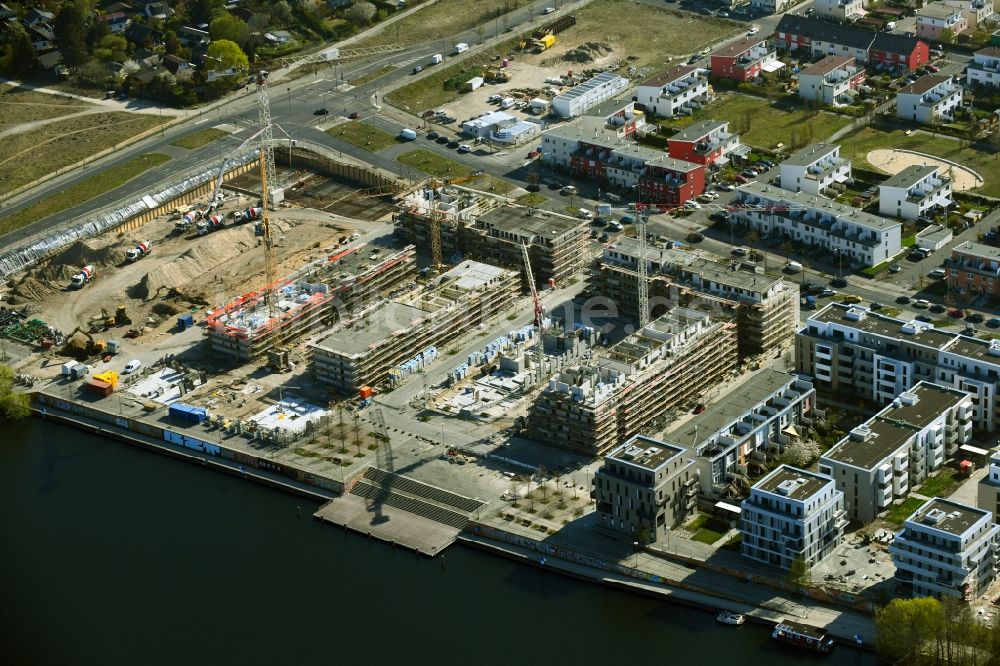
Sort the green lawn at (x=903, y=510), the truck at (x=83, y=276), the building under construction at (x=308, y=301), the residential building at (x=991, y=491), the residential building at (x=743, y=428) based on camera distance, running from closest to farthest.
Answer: the residential building at (x=991, y=491), the green lawn at (x=903, y=510), the residential building at (x=743, y=428), the building under construction at (x=308, y=301), the truck at (x=83, y=276)

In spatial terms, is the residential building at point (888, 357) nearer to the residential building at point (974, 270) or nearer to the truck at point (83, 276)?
the residential building at point (974, 270)

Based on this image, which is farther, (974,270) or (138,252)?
(138,252)

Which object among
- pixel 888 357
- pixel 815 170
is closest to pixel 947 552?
pixel 888 357

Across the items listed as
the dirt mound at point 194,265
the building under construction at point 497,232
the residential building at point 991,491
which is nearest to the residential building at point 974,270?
the building under construction at point 497,232

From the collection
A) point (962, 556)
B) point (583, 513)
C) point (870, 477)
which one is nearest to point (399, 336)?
point (583, 513)

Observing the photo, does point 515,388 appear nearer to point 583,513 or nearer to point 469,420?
point 469,420

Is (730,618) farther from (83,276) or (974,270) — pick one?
(83,276)
